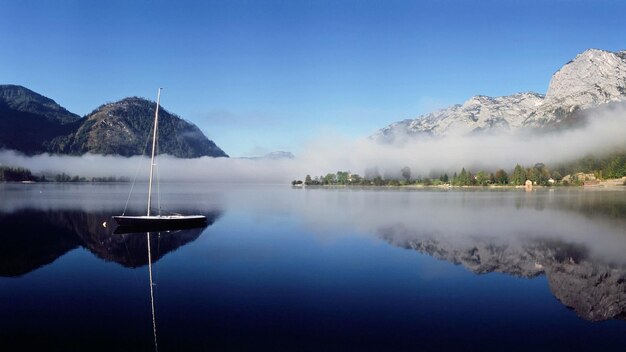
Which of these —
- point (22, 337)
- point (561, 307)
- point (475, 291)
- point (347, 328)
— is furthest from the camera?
point (475, 291)

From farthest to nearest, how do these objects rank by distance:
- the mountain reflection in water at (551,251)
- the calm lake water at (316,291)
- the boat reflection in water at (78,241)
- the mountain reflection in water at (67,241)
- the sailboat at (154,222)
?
the sailboat at (154,222)
the mountain reflection in water at (67,241)
the boat reflection in water at (78,241)
the mountain reflection in water at (551,251)
the calm lake water at (316,291)

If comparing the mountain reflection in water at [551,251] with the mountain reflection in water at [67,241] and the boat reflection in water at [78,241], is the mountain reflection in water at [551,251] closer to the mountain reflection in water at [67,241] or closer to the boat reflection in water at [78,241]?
the boat reflection in water at [78,241]

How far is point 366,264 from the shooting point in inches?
1156

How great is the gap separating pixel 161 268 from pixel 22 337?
12116mm

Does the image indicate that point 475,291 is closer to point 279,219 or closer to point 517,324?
point 517,324

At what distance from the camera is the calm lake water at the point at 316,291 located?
623 inches

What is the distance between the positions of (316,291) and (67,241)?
26006mm

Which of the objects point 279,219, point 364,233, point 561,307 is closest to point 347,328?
point 561,307

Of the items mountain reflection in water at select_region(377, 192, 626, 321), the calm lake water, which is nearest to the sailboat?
the calm lake water

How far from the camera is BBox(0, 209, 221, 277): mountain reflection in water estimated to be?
29875 mm

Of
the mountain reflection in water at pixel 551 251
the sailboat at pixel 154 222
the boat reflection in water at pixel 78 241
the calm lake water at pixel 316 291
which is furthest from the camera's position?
the sailboat at pixel 154 222

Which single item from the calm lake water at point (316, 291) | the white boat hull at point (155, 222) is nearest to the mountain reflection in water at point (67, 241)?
the calm lake water at point (316, 291)

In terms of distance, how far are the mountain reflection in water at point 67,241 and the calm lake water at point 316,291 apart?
0.64 ft

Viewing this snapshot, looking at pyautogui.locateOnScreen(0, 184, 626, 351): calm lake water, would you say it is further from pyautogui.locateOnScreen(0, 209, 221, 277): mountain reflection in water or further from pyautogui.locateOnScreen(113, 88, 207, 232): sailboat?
pyautogui.locateOnScreen(113, 88, 207, 232): sailboat
